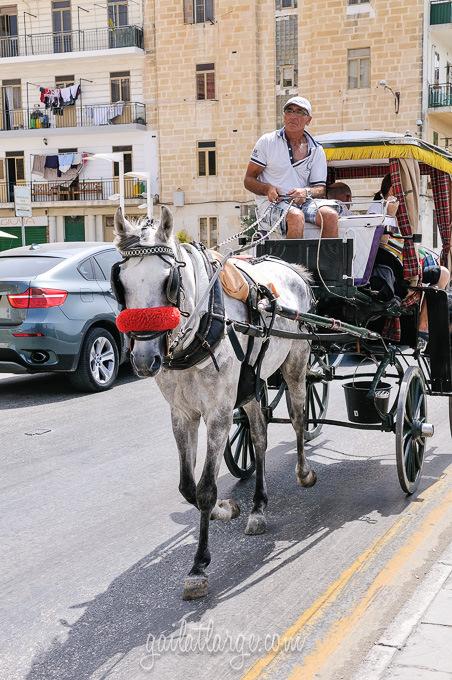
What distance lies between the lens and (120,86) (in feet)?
127

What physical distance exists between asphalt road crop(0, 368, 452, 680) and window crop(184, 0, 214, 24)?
109ft

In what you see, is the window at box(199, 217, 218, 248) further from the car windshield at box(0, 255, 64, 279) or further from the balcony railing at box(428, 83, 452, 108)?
the car windshield at box(0, 255, 64, 279)

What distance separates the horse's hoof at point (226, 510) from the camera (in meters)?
5.23

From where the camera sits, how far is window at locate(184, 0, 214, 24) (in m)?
37.2

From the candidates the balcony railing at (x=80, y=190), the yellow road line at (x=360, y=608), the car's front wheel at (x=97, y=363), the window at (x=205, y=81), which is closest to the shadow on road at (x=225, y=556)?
the yellow road line at (x=360, y=608)

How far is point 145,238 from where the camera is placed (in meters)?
3.95

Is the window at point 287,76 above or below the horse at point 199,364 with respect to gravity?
above

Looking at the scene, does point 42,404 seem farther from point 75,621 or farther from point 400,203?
point 75,621

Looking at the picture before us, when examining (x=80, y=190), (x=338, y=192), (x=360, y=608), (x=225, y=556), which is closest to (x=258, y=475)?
(x=225, y=556)

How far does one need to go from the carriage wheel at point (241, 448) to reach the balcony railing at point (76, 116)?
111ft

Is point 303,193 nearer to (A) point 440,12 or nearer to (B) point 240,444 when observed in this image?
(B) point 240,444

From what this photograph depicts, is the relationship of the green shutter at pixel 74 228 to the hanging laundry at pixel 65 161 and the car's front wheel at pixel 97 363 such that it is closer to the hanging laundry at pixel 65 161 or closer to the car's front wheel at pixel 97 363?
the hanging laundry at pixel 65 161

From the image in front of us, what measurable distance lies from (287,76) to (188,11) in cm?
567

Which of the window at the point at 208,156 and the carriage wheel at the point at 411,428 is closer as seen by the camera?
the carriage wheel at the point at 411,428
